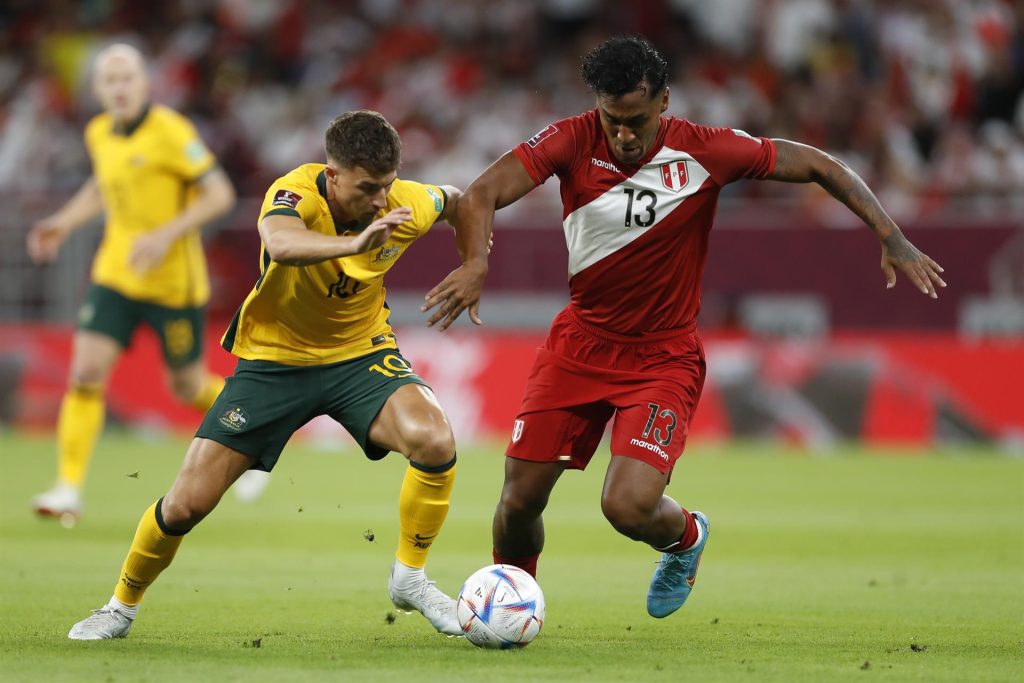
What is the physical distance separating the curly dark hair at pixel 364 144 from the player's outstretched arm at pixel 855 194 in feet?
5.57

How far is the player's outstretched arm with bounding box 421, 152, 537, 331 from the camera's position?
20.7ft

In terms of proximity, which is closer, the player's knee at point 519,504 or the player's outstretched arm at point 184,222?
the player's knee at point 519,504

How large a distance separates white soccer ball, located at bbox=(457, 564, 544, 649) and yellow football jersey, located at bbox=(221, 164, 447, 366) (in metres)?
1.22

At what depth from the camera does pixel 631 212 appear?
6.85 meters

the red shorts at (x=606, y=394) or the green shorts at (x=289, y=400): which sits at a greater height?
the red shorts at (x=606, y=394)

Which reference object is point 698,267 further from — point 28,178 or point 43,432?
point 28,178

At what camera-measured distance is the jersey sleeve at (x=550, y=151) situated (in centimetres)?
673

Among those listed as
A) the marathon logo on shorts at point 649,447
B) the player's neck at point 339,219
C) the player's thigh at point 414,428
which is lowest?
the player's thigh at point 414,428

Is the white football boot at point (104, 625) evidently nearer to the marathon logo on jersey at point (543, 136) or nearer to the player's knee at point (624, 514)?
the player's knee at point (624, 514)

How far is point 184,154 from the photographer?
1073 centimetres

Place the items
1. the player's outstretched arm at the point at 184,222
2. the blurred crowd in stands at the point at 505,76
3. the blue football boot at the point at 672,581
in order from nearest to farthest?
the blue football boot at the point at 672,581
the player's outstretched arm at the point at 184,222
the blurred crowd in stands at the point at 505,76

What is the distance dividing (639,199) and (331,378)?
1537 mm

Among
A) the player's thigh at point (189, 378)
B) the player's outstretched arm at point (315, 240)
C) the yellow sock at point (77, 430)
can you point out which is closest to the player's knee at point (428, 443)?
the player's outstretched arm at point (315, 240)

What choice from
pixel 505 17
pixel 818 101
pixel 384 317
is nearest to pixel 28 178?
pixel 505 17
